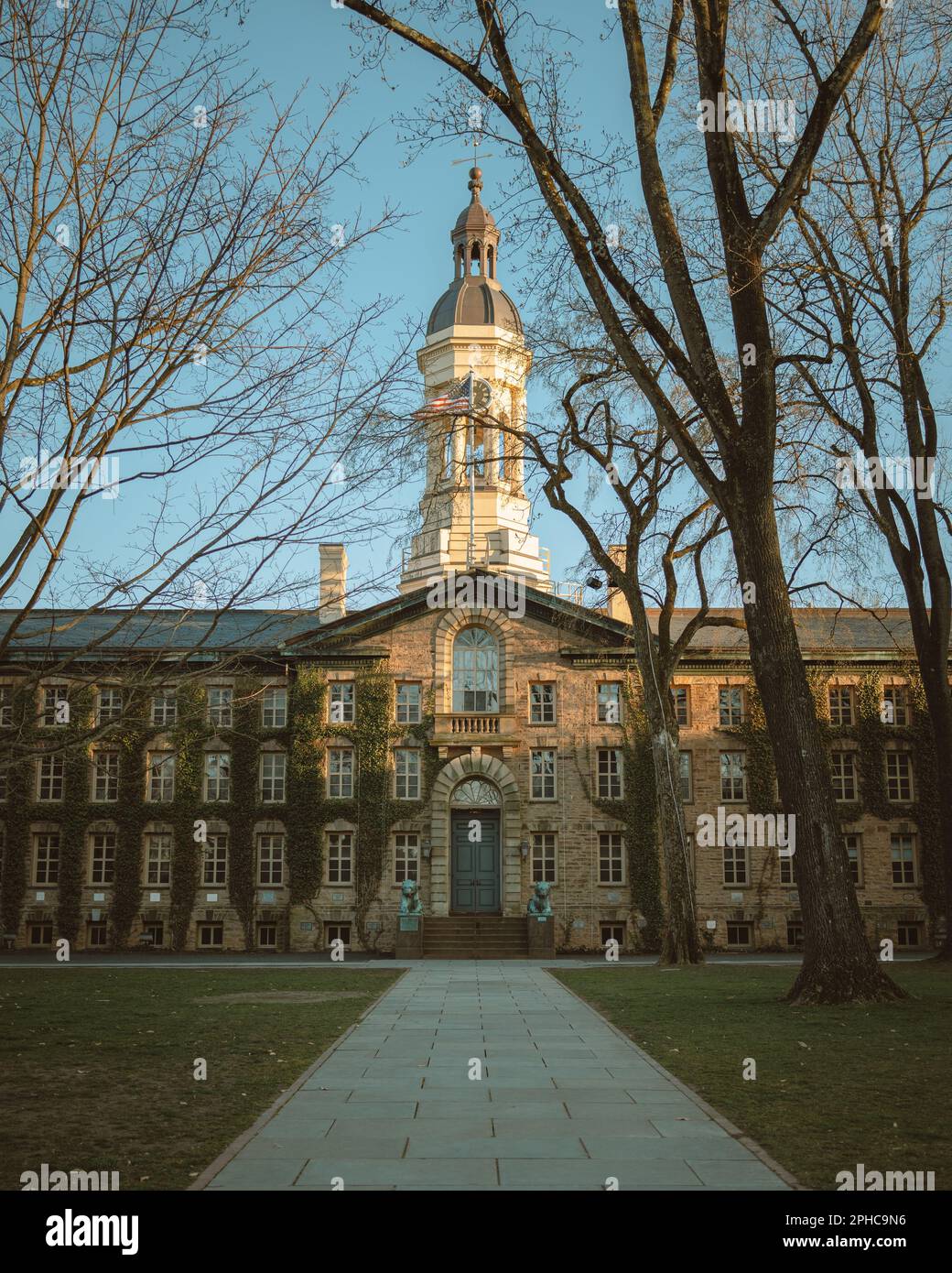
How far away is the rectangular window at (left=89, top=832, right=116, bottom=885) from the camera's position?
3847cm

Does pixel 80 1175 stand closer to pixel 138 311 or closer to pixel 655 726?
pixel 138 311

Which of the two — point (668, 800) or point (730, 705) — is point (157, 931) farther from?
point (730, 705)

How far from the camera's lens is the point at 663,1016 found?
53.3 feet

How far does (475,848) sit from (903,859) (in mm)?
13792

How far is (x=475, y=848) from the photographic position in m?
38.0

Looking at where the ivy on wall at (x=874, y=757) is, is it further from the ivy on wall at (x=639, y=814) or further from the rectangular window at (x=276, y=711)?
the rectangular window at (x=276, y=711)

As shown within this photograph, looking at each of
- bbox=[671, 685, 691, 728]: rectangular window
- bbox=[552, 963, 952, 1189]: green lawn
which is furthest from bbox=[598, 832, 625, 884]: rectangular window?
bbox=[552, 963, 952, 1189]: green lawn

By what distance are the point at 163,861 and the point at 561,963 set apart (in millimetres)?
14035

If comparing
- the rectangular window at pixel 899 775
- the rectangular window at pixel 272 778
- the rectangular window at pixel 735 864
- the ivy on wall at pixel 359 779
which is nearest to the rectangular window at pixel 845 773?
the rectangular window at pixel 899 775

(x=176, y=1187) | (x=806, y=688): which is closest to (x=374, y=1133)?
(x=176, y=1187)

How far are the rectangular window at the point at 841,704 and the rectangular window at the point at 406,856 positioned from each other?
47.0 feet

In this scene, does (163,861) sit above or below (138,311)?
below

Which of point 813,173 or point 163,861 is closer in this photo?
point 813,173

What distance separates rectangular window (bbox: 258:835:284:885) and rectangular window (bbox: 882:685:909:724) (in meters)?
20.3
